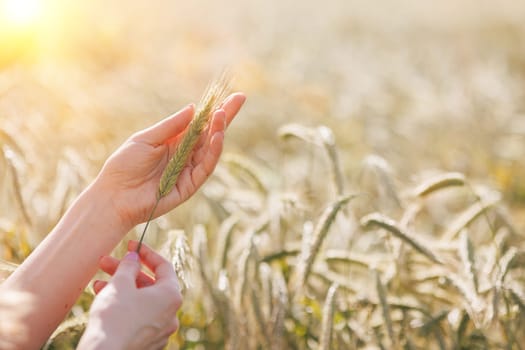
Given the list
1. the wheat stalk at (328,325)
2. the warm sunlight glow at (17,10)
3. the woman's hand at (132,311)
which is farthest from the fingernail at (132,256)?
the warm sunlight glow at (17,10)

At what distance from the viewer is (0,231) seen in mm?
2014

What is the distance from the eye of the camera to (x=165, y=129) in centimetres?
160

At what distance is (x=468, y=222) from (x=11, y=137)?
1362 millimetres

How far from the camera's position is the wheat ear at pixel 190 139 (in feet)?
4.66

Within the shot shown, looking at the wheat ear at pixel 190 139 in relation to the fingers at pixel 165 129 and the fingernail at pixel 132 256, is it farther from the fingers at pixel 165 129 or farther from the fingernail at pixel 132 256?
the fingers at pixel 165 129

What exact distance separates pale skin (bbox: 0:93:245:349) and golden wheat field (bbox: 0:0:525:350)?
0.27 feet

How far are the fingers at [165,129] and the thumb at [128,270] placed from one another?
318 mm

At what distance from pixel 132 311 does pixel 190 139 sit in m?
0.38

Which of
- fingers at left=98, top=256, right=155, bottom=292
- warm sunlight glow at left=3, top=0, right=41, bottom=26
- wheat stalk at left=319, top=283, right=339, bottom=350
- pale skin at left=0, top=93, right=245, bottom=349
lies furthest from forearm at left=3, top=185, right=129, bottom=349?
warm sunlight glow at left=3, top=0, right=41, bottom=26

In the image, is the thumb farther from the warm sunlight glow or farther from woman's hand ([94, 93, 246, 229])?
the warm sunlight glow

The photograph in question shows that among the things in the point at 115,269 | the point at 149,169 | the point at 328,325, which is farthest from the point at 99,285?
the point at 328,325

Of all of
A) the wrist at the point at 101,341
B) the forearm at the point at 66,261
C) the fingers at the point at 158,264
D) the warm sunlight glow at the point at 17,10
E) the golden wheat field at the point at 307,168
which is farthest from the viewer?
the warm sunlight glow at the point at 17,10

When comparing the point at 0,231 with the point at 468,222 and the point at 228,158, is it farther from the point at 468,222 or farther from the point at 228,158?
the point at 468,222

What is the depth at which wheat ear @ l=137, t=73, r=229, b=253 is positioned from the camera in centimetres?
142
